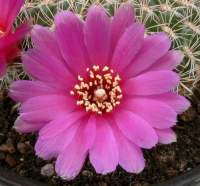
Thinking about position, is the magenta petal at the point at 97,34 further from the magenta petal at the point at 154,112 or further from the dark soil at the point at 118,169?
the dark soil at the point at 118,169

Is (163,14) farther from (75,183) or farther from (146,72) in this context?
(75,183)

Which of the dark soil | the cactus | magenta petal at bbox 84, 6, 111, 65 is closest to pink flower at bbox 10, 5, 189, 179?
magenta petal at bbox 84, 6, 111, 65

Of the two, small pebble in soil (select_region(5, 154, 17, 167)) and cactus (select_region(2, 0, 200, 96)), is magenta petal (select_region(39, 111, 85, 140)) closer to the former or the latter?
cactus (select_region(2, 0, 200, 96))

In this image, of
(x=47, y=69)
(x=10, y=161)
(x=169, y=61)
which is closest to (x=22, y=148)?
(x=10, y=161)

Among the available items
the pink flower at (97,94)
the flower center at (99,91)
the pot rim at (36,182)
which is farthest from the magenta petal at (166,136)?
the pot rim at (36,182)

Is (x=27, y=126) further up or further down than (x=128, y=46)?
further down

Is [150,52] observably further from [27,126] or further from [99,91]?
[27,126]
